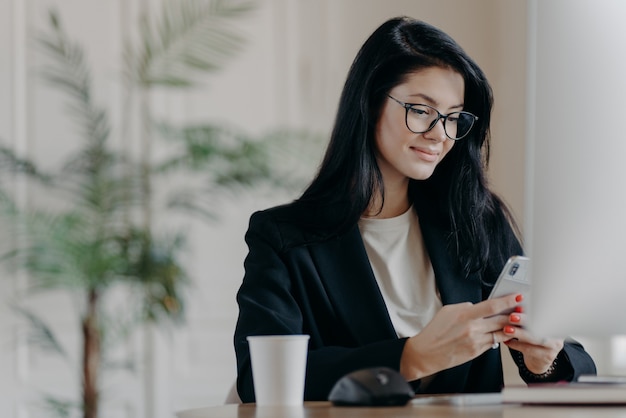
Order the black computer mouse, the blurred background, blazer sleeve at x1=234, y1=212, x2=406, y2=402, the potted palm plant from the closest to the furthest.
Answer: the black computer mouse, blazer sleeve at x1=234, y1=212, x2=406, y2=402, the potted palm plant, the blurred background

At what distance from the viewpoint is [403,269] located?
1.83 metres

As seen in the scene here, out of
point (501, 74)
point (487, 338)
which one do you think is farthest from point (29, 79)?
point (487, 338)

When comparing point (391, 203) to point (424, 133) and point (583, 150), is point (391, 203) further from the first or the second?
point (583, 150)

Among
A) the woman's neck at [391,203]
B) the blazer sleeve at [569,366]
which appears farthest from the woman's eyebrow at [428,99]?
the blazer sleeve at [569,366]

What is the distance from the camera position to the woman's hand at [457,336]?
131 cm

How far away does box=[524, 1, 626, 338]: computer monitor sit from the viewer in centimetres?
98

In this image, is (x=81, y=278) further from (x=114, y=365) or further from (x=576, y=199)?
(x=576, y=199)

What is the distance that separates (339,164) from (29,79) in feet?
7.84

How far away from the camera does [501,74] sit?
4.09 meters

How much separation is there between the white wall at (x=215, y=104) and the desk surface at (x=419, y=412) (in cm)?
273

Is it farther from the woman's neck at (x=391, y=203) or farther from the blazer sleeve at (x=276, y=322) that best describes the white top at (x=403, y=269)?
the blazer sleeve at (x=276, y=322)

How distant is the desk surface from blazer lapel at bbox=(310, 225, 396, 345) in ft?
1.51

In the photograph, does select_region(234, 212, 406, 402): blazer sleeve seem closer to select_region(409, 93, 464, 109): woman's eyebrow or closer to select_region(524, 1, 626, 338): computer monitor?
select_region(409, 93, 464, 109): woman's eyebrow

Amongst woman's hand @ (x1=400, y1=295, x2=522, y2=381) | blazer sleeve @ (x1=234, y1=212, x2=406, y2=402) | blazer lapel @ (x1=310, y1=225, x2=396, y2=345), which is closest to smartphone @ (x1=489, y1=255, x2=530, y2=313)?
woman's hand @ (x1=400, y1=295, x2=522, y2=381)
